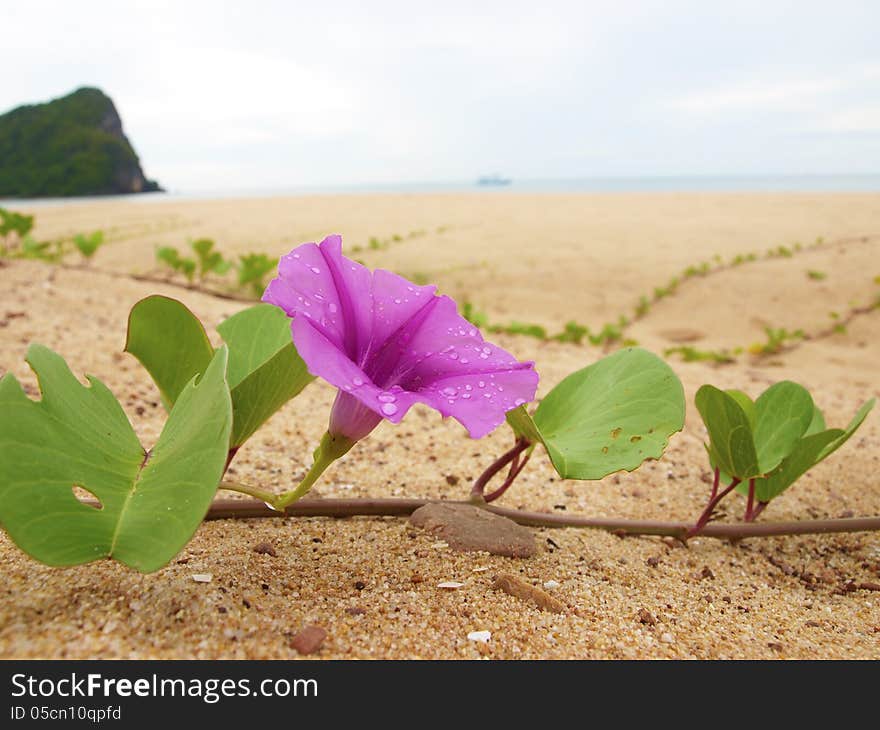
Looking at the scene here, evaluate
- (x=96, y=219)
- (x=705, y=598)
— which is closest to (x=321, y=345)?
(x=705, y=598)

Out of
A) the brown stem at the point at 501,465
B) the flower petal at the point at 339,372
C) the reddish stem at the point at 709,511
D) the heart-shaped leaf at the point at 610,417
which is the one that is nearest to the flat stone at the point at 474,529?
the brown stem at the point at 501,465

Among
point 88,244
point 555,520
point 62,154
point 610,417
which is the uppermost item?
point 62,154

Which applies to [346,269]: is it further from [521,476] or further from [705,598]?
[521,476]

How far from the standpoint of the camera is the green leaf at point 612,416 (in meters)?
1.14

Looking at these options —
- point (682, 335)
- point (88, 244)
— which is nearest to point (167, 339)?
point (88, 244)

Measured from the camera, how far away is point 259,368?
1.08 m

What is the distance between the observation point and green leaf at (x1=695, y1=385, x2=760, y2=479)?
132 centimetres

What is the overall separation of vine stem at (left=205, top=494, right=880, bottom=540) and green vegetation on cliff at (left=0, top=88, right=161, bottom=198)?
50.6 meters

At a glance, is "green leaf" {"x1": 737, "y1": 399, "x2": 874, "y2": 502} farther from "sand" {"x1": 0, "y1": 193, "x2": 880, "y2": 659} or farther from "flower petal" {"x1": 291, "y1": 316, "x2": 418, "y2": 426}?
"flower petal" {"x1": 291, "y1": 316, "x2": 418, "y2": 426}

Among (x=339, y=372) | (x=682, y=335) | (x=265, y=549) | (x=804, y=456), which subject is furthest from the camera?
(x=682, y=335)

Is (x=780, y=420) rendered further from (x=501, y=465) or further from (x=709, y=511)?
(x=501, y=465)

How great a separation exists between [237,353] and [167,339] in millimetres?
112

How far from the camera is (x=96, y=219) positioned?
49.9 ft
